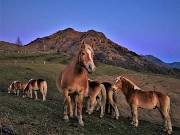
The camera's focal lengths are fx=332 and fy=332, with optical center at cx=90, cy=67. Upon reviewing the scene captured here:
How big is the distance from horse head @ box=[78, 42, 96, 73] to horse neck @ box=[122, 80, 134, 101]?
5658mm

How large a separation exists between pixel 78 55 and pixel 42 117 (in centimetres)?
285

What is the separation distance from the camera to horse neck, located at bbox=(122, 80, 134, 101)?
17933 mm

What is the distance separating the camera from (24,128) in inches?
427

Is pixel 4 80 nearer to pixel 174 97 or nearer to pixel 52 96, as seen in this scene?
pixel 52 96

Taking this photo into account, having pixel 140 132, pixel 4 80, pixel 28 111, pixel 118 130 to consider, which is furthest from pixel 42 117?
pixel 4 80

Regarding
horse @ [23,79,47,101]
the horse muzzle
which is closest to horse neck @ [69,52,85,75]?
the horse muzzle

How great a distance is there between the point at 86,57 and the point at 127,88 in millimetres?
6014

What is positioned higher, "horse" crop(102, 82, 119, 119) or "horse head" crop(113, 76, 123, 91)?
"horse head" crop(113, 76, 123, 91)

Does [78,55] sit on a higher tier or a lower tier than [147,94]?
higher

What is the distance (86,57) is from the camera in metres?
12.6

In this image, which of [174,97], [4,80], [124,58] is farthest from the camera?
[124,58]

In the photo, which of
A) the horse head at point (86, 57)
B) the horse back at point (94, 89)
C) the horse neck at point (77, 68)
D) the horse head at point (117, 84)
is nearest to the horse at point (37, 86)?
the horse back at point (94, 89)

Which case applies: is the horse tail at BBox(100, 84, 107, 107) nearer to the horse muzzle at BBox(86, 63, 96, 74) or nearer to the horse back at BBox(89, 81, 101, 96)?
the horse back at BBox(89, 81, 101, 96)

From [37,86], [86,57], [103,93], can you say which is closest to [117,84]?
[103,93]
